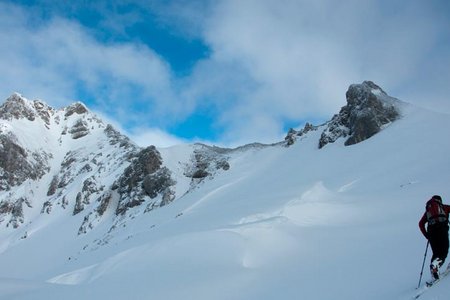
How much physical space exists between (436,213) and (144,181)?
4940 cm

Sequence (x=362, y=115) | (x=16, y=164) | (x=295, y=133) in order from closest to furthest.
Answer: (x=362, y=115)
(x=295, y=133)
(x=16, y=164)

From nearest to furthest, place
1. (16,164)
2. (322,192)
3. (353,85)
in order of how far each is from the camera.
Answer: (322,192) → (353,85) → (16,164)

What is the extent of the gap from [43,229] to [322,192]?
1825 inches

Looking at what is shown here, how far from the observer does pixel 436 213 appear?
28.8 feet

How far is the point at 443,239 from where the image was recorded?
8609 mm

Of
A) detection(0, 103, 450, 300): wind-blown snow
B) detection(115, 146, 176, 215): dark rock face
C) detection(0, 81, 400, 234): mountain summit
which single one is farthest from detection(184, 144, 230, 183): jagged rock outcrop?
detection(0, 103, 450, 300): wind-blown snow

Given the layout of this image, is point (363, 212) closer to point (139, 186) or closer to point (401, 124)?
point (401, 124)

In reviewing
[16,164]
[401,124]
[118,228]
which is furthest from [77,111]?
[401,124]

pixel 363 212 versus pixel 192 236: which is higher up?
pixel 363 212

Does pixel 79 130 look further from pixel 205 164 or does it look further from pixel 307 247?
pixel 307 247

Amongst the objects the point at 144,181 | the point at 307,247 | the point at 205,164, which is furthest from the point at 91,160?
the point at 307,247

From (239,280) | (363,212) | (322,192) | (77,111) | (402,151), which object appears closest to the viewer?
(239,280)

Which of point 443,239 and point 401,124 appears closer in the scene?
point 443,239

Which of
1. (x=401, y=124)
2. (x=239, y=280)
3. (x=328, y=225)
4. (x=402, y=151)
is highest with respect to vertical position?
(x=401, y=124)
